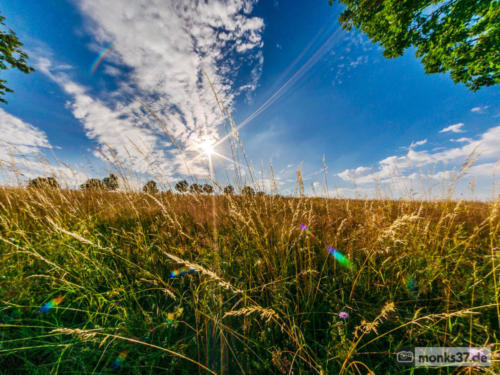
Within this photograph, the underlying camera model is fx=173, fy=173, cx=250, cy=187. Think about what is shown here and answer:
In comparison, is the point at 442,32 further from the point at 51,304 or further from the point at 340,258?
the point at 51,304

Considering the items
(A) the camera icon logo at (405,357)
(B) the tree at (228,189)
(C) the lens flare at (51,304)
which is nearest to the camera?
(A) the camera icon logo at (405,357)

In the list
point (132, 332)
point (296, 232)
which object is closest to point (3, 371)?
point (132, 332)

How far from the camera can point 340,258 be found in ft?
5.86

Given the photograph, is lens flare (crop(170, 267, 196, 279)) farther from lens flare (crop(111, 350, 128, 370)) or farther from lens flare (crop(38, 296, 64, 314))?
lens flare (crop(38, 296, 64, 314))

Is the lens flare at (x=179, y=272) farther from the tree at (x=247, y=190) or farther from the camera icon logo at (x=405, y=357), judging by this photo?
the camera icon logo at (x=405, y=357)

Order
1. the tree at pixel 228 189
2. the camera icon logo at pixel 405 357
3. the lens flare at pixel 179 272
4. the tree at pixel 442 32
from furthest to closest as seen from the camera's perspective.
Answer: the tree at pixel 442 32 → the tree at pixel 228 189 → the lens flare at pixel 179 272 → the camera icon logo at pixel 405 357

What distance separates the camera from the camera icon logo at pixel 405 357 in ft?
3.23

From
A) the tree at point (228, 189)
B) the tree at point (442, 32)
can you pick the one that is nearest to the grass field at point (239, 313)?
the tree at point (228, 189)

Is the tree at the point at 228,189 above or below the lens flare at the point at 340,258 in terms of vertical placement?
above

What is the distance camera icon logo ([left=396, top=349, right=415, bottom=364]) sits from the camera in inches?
38.8

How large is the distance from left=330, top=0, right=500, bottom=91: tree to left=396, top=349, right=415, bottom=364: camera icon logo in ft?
35.3

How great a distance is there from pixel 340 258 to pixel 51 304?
255cm

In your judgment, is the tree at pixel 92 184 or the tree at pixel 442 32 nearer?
the tree at pixel 92 184

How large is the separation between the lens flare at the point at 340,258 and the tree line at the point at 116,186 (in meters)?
1.15
